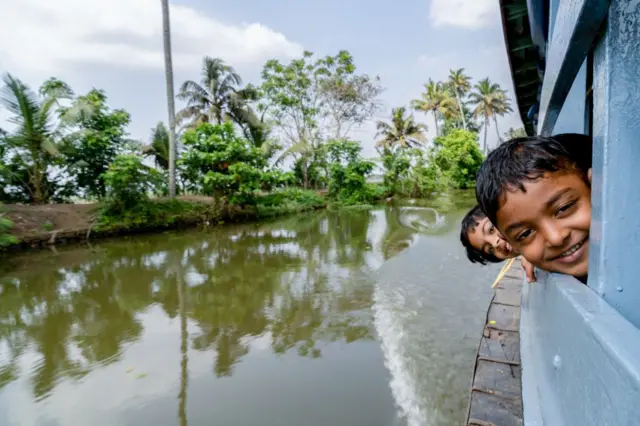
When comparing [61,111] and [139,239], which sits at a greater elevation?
[61,111]

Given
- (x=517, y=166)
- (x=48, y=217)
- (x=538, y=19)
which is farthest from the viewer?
(x=48, y=217)

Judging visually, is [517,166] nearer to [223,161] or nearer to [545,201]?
[545,201]

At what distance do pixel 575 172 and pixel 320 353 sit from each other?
3.57 metres

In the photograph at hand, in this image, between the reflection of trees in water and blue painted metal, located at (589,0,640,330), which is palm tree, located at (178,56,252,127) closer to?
the reflection of trees in water

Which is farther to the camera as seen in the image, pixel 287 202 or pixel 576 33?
pixel 287 202

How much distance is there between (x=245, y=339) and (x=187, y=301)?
1857mm

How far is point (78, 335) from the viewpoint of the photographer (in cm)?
472

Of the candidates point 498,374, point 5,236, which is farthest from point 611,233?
point 5,236

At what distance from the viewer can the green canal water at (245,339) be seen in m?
3.18

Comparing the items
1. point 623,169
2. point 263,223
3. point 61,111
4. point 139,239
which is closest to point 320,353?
point 623,169

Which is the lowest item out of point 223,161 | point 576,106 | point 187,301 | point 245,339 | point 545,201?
point 245,339

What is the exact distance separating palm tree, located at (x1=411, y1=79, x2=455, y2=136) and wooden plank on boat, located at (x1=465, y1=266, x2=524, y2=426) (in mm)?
29501

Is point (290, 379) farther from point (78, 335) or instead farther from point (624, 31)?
point (624, 31)

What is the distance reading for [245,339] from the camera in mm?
4438
